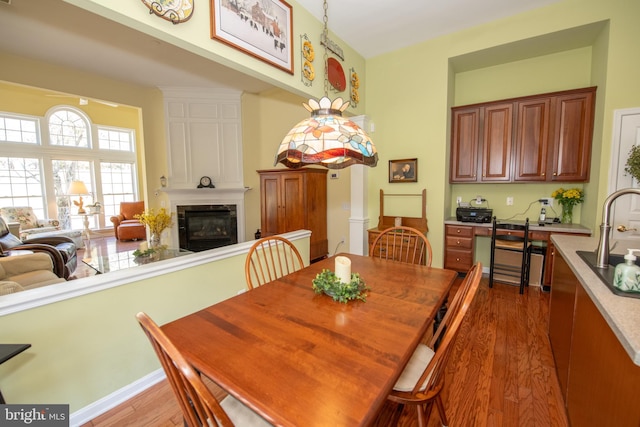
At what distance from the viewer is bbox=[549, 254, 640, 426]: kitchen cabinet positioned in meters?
0.87

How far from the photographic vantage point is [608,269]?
141 centimetres

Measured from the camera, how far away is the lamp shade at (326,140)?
1.26 m

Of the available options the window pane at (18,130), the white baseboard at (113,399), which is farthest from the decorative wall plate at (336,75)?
the window pane at (18,130)

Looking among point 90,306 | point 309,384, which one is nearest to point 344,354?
point 309,384

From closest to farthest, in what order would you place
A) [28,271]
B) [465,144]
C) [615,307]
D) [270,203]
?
[615,307], [28,271], [465,144], [270,203]

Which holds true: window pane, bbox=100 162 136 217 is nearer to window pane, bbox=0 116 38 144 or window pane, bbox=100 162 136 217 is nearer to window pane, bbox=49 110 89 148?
window pane, bbox=49 110 89 148

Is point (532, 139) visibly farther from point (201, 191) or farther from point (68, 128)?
point (68, 128)

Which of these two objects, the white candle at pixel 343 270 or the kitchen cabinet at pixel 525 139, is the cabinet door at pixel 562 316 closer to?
the white candle at pixel 343 270

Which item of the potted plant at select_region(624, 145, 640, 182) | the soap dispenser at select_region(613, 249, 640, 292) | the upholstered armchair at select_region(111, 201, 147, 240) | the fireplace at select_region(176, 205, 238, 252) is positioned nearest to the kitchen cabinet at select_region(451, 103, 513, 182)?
the potted plant at select_region(624, 145, 640, 182)

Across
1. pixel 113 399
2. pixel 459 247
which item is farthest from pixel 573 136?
pixel 113 399

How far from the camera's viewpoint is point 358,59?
3689mm

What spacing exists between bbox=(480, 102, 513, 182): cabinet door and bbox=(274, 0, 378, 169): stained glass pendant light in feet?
9.40

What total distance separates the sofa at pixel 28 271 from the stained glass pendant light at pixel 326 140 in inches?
105

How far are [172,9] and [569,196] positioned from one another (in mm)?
4223
